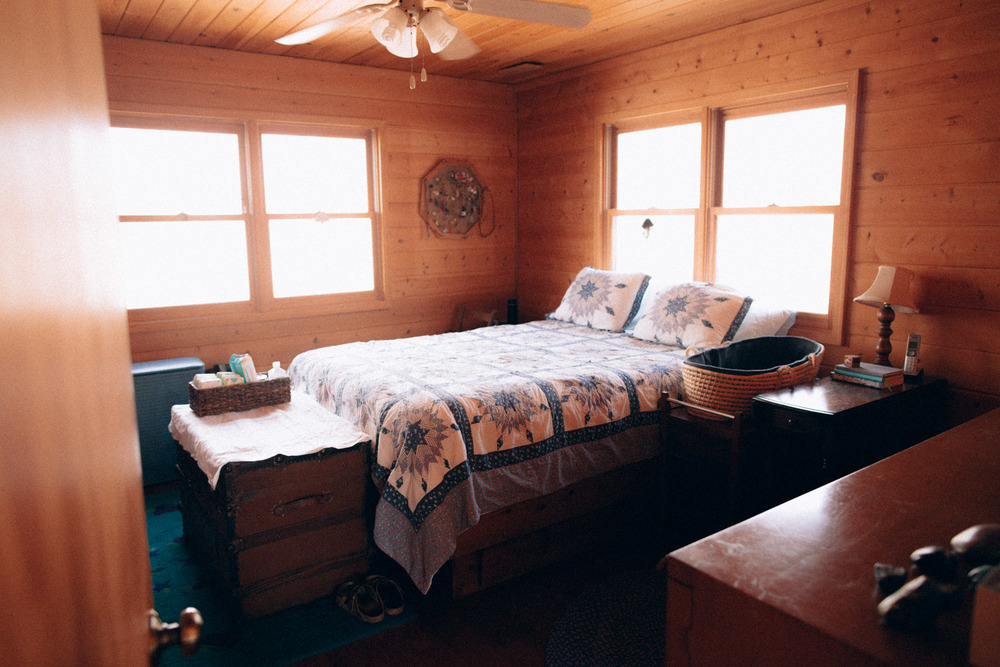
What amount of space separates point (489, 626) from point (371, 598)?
1.50 ft

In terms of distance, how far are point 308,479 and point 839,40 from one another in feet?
10.6

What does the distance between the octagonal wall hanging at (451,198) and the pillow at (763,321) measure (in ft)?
7.88

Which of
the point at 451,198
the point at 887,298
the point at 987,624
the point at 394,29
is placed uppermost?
the point at 394,29

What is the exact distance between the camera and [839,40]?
3252 millimetres

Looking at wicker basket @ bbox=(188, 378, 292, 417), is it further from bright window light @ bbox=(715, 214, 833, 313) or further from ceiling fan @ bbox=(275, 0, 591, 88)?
bright window light @ bbox=(715, 214, 833, 313)

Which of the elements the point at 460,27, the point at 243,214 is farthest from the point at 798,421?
the point at 243,214

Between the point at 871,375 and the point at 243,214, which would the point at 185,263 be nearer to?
the point at 243,214

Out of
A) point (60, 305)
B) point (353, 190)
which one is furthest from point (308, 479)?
point (353, 190)

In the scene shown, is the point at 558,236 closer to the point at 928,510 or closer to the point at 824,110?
the point at 824,110

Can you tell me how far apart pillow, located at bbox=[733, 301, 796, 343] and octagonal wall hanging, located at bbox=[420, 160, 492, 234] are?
2401 millimetres

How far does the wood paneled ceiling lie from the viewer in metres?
3.28

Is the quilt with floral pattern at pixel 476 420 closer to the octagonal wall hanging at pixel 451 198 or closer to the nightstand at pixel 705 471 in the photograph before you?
the nightstand at pixel 705 471

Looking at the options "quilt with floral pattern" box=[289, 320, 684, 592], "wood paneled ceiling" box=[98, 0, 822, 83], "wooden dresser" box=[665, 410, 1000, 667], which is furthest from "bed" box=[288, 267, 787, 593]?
"wood paneled ceiling" box=[98, 0, 822, 83]

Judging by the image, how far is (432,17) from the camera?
2.66m
